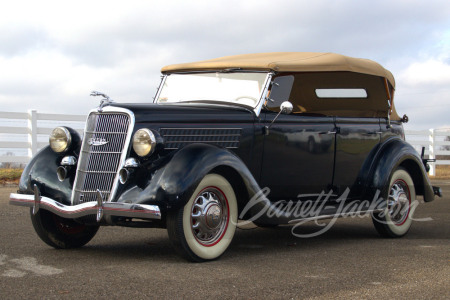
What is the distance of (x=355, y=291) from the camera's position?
4250 millimetres

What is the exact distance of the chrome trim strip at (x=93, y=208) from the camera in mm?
4980

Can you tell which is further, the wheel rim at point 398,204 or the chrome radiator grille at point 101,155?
the wheel rim at point 398,204

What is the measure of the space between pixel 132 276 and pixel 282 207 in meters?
2.20

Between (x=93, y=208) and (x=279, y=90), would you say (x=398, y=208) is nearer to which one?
(x=279, y=90)

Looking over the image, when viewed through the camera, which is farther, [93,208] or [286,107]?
[286,107]

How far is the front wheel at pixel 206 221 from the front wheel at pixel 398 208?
7.79 ft

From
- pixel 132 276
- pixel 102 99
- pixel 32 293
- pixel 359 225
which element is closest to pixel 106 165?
pixel 102 99

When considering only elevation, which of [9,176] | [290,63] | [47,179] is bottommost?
[9,176]

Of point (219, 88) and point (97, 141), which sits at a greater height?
point (219, 88)

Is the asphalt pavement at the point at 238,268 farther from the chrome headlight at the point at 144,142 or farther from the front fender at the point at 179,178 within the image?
the chrome headlight at the point at 144,142

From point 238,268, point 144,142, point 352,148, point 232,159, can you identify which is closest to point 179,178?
point 144,142

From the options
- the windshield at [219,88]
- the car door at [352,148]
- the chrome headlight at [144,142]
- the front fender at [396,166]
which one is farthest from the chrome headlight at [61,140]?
the front fender at [396,166]

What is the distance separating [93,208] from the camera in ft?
17.0

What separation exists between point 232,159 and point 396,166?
2670 millimetres
